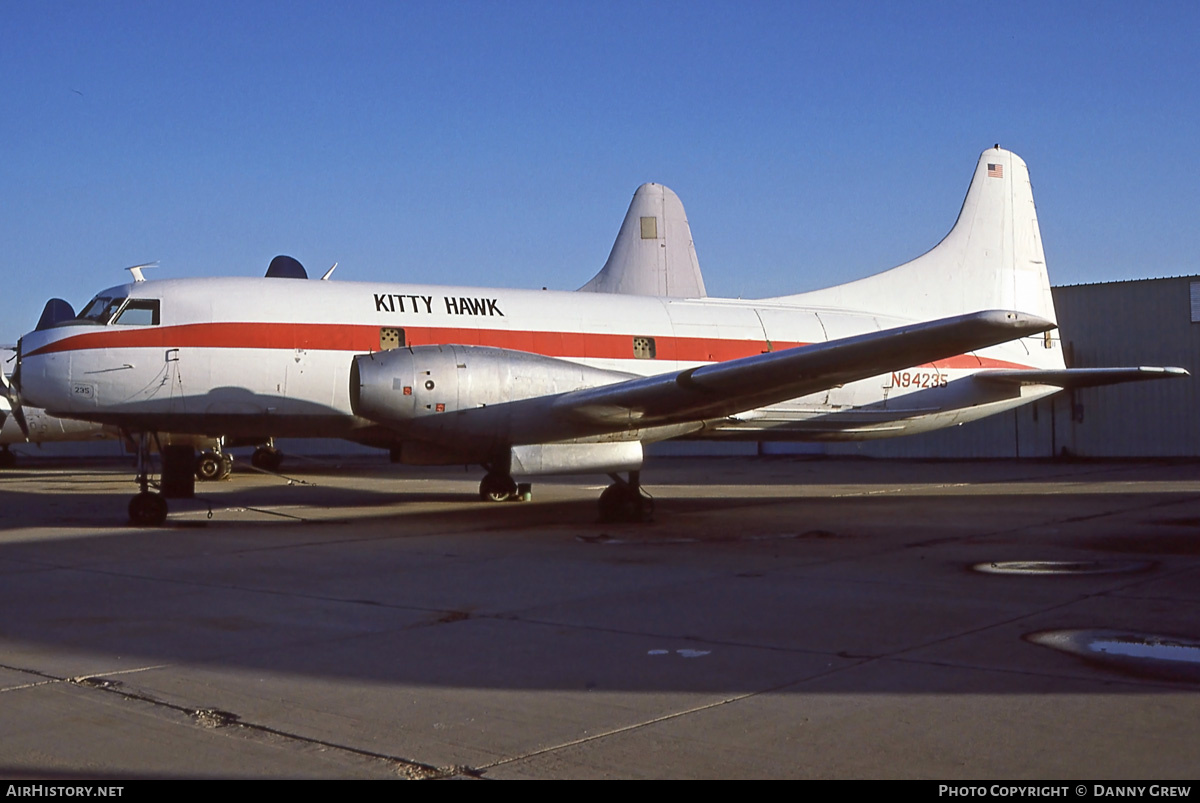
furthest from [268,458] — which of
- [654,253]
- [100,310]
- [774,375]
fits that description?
[774,375]

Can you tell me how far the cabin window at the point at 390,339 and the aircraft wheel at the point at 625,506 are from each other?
3.74 meters

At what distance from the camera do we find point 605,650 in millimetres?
6668

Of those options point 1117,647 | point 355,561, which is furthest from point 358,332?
point 1117,647

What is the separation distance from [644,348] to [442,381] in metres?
3.91

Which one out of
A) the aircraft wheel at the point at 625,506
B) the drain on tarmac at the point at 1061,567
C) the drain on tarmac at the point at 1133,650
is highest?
the aircraft wheel at the point at 625,506

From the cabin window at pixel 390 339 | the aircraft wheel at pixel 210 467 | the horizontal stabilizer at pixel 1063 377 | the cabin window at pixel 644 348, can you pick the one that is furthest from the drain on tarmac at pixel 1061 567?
the aircraft wheel at pixel 210 467

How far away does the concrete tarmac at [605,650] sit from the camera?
15.0 feet

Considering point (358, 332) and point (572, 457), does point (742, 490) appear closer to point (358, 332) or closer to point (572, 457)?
point (572, 457)

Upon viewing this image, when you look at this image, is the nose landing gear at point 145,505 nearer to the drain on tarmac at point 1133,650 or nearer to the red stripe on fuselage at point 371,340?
the red stripe on fuselage at point 371,340

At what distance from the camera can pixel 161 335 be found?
14195 millimetres

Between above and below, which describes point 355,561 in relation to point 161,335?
below

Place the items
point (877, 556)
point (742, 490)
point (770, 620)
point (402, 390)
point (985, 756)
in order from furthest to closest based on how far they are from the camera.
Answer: point (742, 490), point (402, 390), point (877, 556), point (770, 620), point (985, 756)

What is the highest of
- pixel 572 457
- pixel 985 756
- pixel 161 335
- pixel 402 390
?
pixel 161 335

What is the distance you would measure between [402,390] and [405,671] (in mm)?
7303
